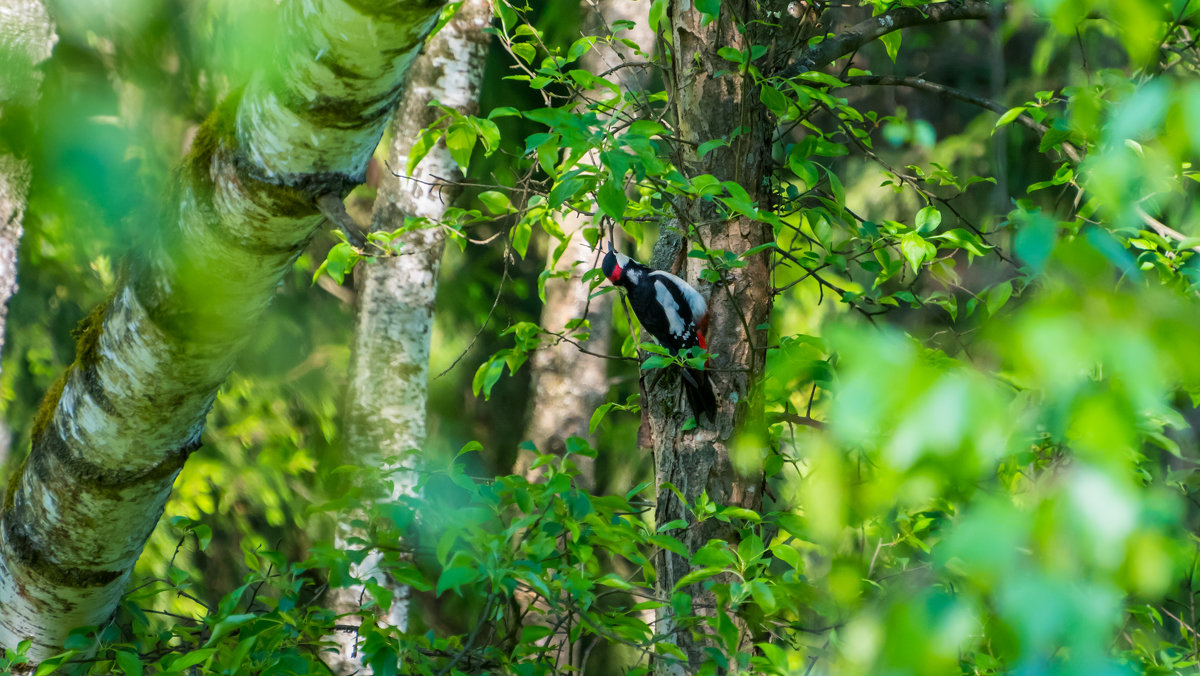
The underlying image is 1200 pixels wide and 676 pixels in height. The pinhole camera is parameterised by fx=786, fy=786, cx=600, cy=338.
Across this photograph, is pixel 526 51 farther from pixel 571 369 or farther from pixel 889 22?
pixel 571 369

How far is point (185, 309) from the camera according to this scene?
58.6 inches

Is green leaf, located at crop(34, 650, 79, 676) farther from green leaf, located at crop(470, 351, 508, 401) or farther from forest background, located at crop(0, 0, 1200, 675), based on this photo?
green leaf, located at crop(470, 351, 508, 401)

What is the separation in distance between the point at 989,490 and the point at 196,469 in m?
4.46

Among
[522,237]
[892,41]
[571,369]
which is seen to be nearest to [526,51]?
[522,237]

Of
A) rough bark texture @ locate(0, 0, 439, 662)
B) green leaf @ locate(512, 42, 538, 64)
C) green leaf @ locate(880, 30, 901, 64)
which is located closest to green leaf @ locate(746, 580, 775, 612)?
rough bark texture @ locate(0, 0, 439, 662)

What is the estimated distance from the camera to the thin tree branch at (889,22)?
1.94 m

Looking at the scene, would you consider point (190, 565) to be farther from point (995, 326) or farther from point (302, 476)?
point (995, 326)

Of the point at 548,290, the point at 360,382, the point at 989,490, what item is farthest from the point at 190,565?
the point at 989,490

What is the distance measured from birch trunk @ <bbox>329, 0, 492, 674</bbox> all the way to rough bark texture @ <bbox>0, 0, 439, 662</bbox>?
1.64m

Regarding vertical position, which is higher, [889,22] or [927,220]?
[889,22]

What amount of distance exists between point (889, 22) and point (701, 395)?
104 centimetres

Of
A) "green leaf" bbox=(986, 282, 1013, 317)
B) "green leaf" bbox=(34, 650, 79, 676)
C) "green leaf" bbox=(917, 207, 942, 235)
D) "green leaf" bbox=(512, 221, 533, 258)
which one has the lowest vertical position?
"green leaf" bbox=(986, 282, 1013, 317)

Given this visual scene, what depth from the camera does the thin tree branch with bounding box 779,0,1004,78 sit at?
1942 millimetres

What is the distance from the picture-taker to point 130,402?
5.19 feet
